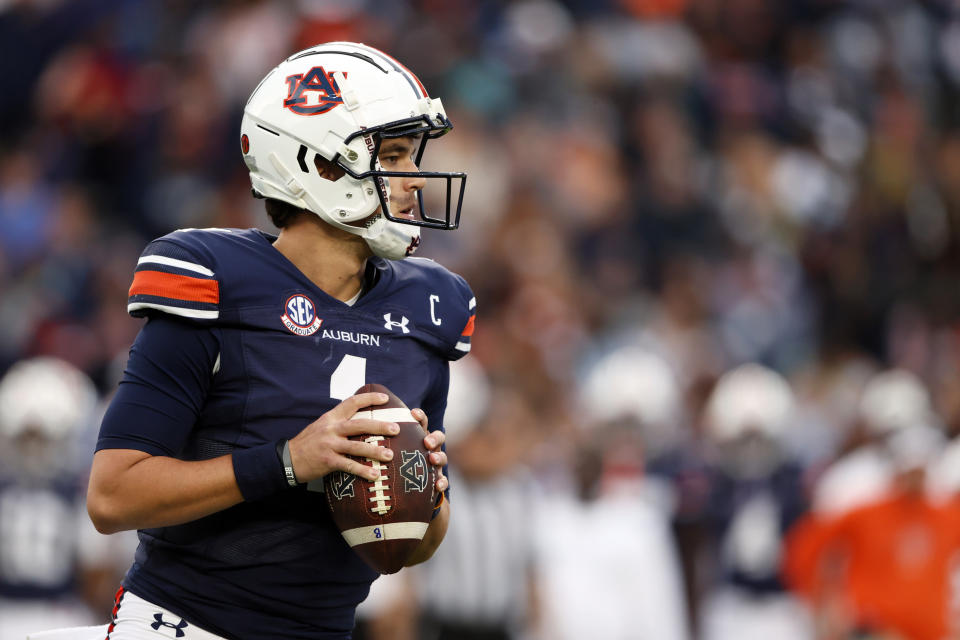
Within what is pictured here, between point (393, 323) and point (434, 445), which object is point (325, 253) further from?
point (434, 445)

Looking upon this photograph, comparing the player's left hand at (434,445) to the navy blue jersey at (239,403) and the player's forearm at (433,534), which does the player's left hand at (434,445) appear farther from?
the player's forearm at (433,534)

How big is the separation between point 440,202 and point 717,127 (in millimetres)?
2706

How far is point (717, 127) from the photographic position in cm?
1067

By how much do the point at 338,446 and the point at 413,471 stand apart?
18 centimetres

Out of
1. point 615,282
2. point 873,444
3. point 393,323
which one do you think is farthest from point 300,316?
point 615,282

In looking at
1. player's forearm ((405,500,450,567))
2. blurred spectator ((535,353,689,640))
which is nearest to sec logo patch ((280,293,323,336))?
player's forearm ((405,500,450,567))

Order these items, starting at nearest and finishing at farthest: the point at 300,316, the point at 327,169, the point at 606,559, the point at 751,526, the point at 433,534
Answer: the point at 300,316, the point at 327,169, the point at 433,534, the point at 606,559, the point at 751,526

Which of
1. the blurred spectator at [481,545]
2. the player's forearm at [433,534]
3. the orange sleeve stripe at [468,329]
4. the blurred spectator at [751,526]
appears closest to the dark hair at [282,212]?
the orange sleeve stripe at [468,329]

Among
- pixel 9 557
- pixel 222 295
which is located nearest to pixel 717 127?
pixel 9 557

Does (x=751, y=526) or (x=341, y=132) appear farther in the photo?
(x=751, y=526)

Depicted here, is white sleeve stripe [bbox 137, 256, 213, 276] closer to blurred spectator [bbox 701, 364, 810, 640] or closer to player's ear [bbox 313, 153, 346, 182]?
player's ear [bbox 313, 153, 346, 182]

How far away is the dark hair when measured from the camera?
3.04 metres

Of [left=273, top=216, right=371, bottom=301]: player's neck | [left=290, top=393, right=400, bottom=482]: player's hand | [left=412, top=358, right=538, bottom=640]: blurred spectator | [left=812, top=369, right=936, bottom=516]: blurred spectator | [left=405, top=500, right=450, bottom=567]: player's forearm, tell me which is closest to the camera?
[left=290, top=393, right=400, bottom=482]: player's hand

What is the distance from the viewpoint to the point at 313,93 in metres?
2.95
